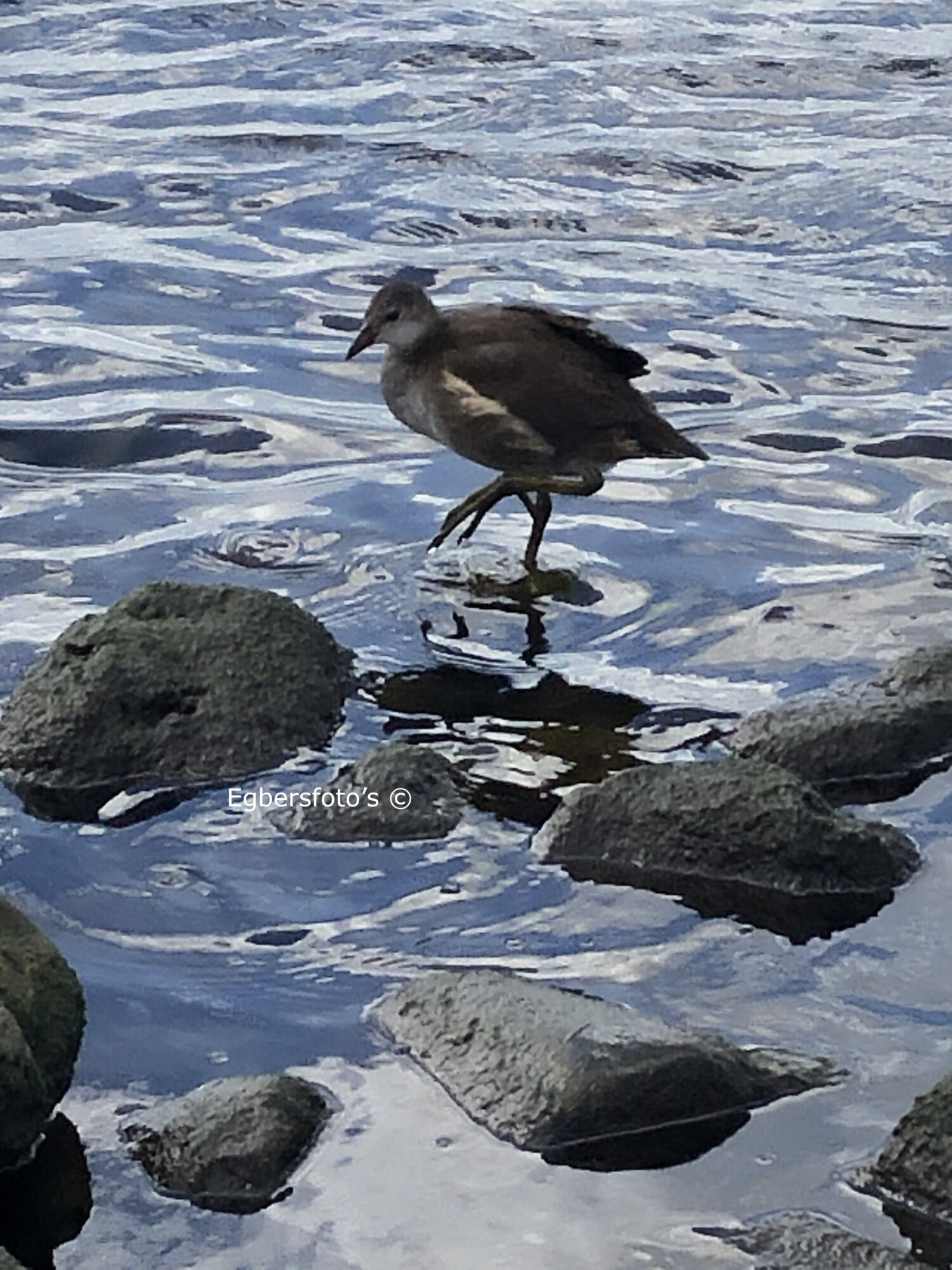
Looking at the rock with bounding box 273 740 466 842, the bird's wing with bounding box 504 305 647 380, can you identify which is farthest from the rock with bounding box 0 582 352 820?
the bird's wing with bounding box 504 305 647 380

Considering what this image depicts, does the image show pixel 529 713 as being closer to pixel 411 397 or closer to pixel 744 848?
pixel 744 848

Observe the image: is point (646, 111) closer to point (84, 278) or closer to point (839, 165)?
point (839, 165)

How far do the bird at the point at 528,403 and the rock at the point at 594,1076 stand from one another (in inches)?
126

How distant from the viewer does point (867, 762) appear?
20.7 feet

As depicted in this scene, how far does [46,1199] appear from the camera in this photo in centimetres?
449

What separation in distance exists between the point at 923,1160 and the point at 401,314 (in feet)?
14.5

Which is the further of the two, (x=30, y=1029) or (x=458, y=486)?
(x=458, y=486)

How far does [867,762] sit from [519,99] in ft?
30.5

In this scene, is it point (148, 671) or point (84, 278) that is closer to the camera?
point (148, 671)

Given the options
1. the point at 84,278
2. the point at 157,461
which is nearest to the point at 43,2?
the point at 84,278

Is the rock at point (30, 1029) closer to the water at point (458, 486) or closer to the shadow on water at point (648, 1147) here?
the water at point (458, 486)

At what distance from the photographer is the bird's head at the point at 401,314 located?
8.14 meters

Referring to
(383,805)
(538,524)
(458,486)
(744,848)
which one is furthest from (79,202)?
(744,848)

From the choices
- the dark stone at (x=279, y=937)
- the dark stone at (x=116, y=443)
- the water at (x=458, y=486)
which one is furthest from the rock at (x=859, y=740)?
the dark stone at (x=116, y=443)
